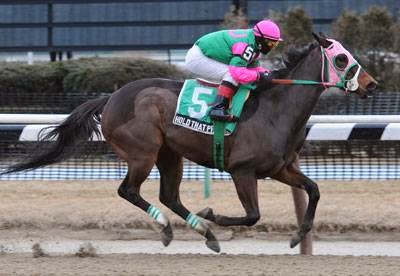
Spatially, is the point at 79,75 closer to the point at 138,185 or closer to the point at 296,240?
the point at 138,185

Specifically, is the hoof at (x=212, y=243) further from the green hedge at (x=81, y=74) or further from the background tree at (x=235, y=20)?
the green hedge at (x=81, y=74)

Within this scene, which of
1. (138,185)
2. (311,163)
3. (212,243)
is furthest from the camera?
(311,163)

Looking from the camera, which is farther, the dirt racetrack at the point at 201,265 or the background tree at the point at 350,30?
the background tree at the point at 350,30

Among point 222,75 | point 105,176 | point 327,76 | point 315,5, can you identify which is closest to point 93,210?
point 105,176

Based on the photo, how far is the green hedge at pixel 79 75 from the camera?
17.0 m

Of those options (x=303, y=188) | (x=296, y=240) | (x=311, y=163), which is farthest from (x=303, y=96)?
(x=311, y=163)

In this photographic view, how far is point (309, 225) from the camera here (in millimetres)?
7824

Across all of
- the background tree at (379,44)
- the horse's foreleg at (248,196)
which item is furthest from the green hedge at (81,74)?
the horse's foreleg at (248,196)

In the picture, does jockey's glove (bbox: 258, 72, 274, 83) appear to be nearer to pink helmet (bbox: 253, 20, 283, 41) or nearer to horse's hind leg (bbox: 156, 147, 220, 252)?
pink helmet (bbox: 253, 20, 283, 41)

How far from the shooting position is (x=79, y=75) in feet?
56.2

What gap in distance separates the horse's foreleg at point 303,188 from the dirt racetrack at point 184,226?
32 centimetres

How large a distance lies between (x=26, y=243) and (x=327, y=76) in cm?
330

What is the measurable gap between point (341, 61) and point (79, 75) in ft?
32.9

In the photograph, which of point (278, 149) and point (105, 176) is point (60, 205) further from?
point (278, 149)
